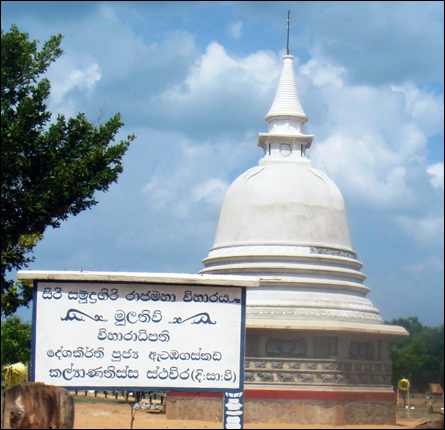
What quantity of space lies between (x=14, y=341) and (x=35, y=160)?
14.1 m

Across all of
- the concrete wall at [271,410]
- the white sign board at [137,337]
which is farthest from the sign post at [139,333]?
the concrete wall at [271,410]

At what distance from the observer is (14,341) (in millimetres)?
34969

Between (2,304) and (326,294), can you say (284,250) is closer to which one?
(326,294)

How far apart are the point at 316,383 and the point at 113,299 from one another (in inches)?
514

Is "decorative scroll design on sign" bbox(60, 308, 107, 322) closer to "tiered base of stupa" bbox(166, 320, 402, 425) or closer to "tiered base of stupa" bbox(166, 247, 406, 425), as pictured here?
"tiered base of stupa" bbox(166, 320, 402, 425)

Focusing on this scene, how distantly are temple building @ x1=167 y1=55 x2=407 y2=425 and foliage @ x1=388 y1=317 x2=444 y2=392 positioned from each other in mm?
21832

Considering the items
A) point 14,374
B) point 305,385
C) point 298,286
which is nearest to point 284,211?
point 298,286

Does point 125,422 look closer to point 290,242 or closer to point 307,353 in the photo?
point 307,353

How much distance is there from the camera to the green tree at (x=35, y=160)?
22.3 metres

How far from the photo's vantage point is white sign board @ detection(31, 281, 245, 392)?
55.9 feet

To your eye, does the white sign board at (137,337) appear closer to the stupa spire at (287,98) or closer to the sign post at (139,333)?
the sign post at (139,333)

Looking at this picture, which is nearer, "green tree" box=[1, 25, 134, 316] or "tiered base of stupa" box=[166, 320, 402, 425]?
"green tree" box=[1, 25, 134, 316]

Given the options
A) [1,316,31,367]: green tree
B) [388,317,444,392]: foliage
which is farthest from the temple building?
[388,317,444,392]: foliage

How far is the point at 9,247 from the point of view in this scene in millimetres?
21797
